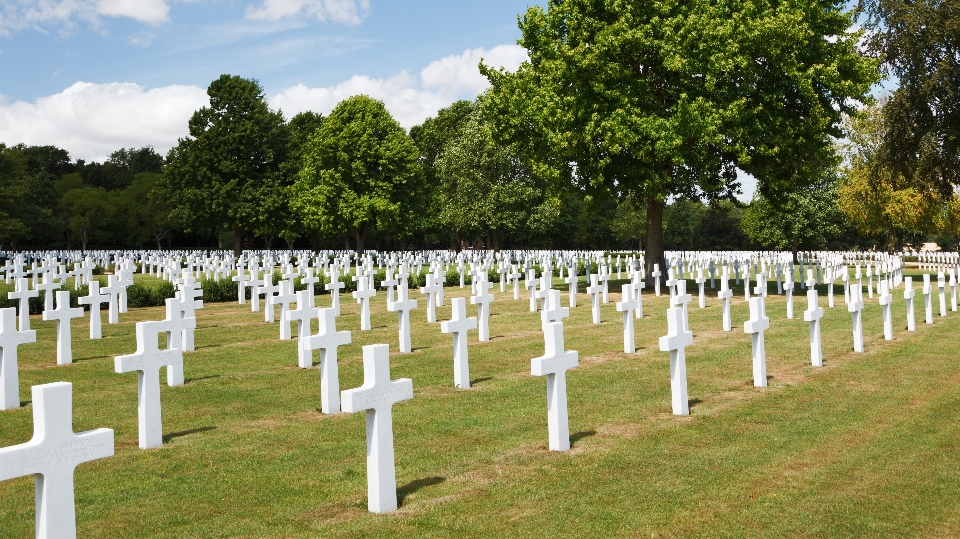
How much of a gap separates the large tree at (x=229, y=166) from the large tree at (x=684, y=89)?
28.8 meters

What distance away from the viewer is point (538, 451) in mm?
6996

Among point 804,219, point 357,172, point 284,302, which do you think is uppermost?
point 357,172

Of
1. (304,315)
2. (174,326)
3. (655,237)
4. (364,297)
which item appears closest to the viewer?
(174,326)

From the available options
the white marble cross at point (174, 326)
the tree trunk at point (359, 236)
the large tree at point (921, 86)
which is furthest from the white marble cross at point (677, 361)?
the tree trunk at point (359, 236)

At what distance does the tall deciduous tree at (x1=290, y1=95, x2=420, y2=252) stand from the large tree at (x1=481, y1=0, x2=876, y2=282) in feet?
74.6

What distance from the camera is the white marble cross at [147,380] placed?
24.3ft

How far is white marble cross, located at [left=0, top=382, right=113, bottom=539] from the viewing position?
4199mm

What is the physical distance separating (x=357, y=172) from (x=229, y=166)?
8.48m

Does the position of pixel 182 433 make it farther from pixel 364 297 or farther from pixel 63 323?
pixel 364 297

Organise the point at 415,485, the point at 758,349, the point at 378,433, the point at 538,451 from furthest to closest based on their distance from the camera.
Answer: the point at 758,349 → the point at 538,451 → the point at 415,485 → the point at 378,433

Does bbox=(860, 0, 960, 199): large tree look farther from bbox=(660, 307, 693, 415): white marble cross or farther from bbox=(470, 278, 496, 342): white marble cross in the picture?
bbox=(660, 307, 693, 415): white marble cross

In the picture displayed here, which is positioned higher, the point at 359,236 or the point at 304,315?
the point at 359,236

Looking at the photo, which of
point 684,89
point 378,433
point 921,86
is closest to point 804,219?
point 921,86

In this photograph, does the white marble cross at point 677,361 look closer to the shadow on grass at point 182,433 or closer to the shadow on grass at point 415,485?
the shadow on grass at point 415,485
